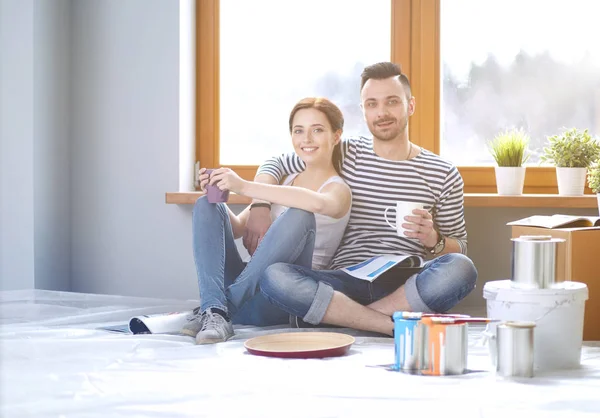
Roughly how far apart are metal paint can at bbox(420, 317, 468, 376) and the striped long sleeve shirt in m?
0.63

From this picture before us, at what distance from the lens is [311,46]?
2920 mm

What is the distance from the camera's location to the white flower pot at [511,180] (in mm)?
2633

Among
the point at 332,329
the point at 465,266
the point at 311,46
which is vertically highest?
the point at 311,46

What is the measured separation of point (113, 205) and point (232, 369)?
1.42 meters

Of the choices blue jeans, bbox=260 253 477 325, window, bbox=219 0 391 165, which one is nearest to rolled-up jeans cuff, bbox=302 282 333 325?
blue jeans, bbox=260 253 477 325

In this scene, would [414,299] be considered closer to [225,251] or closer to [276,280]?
[276,280]

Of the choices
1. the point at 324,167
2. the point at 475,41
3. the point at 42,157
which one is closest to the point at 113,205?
the point at 42,157

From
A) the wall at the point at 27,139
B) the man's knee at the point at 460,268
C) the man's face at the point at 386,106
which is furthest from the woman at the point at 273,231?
the wall at the point at 27,139

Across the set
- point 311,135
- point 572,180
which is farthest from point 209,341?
point 572,180

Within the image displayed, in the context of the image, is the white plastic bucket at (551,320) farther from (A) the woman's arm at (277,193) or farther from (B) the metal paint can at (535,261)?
(A) the woman's arm at (277,193)

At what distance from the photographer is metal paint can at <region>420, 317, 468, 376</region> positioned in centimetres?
161

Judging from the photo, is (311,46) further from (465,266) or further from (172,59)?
(465,266)

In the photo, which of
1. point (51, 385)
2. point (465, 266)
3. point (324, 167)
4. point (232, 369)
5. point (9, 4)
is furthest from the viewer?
point (9, 4)

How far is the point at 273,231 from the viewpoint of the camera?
208cm
